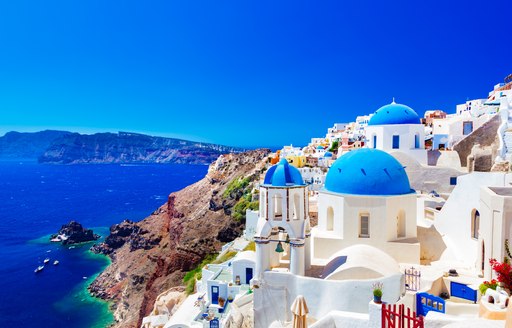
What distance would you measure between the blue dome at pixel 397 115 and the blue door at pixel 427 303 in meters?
16.0

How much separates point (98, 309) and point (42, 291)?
26.8 feet

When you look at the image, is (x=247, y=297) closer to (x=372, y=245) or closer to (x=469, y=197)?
(x=372, y=245)

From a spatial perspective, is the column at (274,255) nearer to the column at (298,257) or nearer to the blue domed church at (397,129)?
the column at (298,257)

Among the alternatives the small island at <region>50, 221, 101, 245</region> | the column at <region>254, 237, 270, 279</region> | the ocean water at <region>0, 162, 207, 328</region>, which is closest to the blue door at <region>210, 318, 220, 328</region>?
the column at <region>254, 237, 270, 279</region>

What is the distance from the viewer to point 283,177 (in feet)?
42.8

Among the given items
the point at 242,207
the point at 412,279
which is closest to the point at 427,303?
the point at 412,279

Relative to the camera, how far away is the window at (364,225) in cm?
1388

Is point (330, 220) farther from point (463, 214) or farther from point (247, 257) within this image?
point (247, 257)

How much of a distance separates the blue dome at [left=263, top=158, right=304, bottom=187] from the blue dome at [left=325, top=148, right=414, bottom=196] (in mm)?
2065

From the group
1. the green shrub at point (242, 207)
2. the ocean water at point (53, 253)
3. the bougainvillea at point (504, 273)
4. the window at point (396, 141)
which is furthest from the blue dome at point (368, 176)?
the ocean water at point (53, 253)

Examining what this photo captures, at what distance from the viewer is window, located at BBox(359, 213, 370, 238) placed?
13.9 m

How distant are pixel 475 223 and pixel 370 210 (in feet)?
13.4

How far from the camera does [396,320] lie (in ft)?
29.6

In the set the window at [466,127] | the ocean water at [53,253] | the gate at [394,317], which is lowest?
the ocean water at [53,253]
